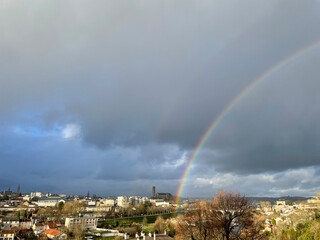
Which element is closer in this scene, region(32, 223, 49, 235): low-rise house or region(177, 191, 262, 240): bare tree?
region(177, 191, 262, 240): bare tree

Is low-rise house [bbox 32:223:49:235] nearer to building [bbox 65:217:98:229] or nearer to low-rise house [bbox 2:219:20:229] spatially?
building [bbox 65:217:98:229]

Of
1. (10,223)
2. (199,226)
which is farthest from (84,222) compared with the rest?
(199,226)

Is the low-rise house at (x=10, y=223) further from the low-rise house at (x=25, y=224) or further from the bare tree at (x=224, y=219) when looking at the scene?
the bare tree at (x=224, y=219)

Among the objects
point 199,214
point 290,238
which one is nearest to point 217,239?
point 199,214

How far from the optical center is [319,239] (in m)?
34.6

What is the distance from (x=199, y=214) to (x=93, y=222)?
89.0 meters

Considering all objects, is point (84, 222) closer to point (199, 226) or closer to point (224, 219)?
point (199, 226)

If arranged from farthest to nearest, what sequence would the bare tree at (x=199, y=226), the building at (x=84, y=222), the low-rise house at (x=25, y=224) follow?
the low-rise house at (x=25, y=224) → the building at (x=84, y=222) → the bare tree at (x=199, y=226)

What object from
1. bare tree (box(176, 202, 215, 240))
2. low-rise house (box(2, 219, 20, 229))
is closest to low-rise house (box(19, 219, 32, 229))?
low-rise house (box(2, 219, 20, 229))

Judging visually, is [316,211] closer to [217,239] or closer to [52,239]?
[217,239]

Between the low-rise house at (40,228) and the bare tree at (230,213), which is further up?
the bare tree at (230,213)

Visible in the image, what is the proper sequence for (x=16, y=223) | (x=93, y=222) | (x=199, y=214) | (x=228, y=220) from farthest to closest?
1. (x=93, y=222)
2. (x=16, y=223)
3. (x=199, y=214)
4. (x=228, y=220)

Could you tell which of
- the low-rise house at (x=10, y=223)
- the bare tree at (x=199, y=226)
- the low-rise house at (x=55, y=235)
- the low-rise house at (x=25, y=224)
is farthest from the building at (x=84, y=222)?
the bare tree at (x=199, y=226)

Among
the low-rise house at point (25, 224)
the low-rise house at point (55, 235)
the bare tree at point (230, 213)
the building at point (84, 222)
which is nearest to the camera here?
the bare tree at point (230, 213)
